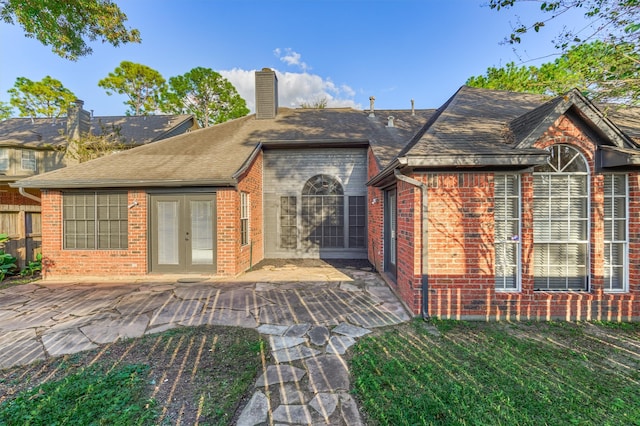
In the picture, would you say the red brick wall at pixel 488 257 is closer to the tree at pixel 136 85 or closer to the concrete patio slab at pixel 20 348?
the concrete patio slab at pixel 20 348

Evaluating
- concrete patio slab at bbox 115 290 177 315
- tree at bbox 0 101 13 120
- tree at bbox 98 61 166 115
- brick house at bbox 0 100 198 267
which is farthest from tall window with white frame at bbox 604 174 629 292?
tree at bbox 0 101 13 120

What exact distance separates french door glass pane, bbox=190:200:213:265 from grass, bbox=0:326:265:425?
3.31 meters

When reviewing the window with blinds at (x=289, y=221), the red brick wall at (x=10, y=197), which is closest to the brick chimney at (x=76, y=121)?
the red brick wall at (x=10, y=197)

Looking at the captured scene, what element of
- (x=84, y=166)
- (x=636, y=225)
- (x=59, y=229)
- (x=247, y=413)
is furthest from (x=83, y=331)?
(x=636, y=225)

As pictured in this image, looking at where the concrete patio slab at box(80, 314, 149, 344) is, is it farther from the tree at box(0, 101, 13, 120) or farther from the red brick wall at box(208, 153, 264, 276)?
the tree at box(0, 101, 13, 120)

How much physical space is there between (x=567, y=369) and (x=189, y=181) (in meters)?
7.44

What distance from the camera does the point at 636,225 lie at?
427 centimetres

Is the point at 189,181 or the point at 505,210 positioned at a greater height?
the point at 189,181

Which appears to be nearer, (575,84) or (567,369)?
A: (567,369)

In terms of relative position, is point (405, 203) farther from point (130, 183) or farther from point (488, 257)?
point (130, 183)

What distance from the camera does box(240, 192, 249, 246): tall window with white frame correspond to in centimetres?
749

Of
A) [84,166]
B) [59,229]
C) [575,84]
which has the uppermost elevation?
[575,84]

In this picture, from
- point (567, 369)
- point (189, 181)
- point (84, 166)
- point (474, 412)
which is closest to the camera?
point (474, 412)

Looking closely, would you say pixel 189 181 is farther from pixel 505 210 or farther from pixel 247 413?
pixel 505 210
